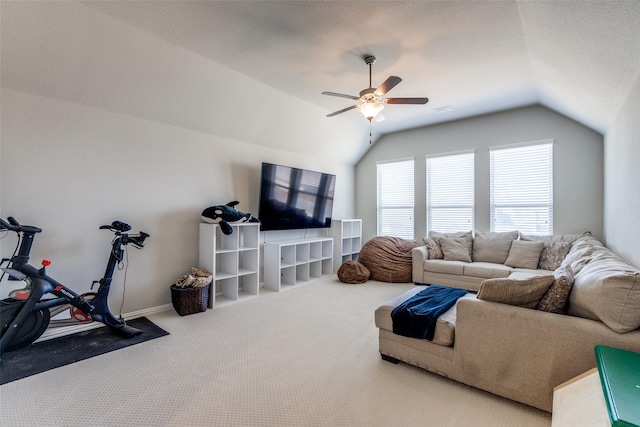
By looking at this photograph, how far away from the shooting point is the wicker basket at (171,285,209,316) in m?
3.41

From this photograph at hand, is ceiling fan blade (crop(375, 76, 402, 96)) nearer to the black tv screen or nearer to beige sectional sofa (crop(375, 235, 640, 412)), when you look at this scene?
beige sectional sofa (crop(375, 235, 640, 412))

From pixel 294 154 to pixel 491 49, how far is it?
3.32 m

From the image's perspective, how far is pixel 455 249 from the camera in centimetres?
474

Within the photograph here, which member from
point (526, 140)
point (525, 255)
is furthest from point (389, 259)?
point (526, 140)

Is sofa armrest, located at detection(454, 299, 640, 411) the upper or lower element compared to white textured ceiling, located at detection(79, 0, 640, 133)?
lower

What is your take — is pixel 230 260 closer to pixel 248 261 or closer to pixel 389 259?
pixel 248 261

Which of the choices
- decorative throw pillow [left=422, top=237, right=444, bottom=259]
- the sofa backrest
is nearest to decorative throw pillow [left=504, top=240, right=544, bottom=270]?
decorative throw pillow [left=422, top=237, right=444, bottom=259]

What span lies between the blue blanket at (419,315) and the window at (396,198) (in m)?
3.53

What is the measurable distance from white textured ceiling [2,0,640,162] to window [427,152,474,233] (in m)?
1.75

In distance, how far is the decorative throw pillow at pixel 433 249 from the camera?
4.87 meters

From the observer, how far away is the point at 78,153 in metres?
3.00

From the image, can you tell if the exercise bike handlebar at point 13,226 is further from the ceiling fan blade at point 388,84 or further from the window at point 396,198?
the window at point 396,198

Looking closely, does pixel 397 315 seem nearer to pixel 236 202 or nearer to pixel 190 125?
pixel 236 202

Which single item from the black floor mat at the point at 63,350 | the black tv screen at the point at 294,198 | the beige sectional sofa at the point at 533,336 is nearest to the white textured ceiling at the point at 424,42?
the black tv screen at the point at 294,198
